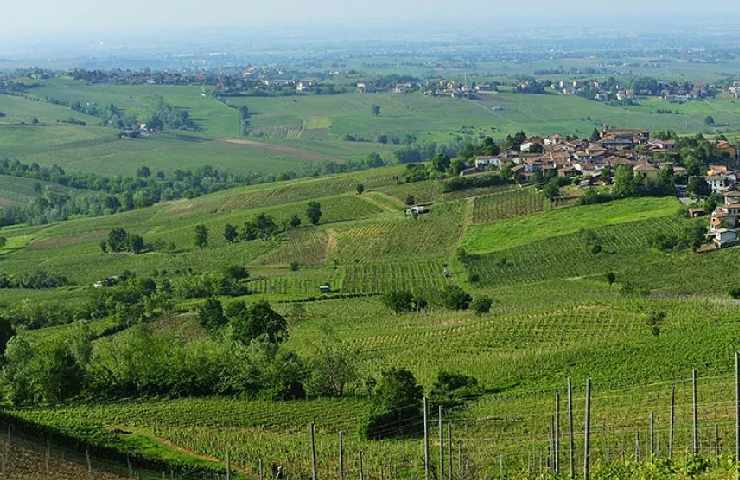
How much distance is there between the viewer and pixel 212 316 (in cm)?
5091

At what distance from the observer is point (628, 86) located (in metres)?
187

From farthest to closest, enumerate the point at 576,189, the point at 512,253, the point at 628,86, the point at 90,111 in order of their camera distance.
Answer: the point at 628,86, the point at 90,111, the point at 576,189, the point at 512,253

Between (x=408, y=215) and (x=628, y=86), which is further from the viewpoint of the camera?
(x=628, y=86)

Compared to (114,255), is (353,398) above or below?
above

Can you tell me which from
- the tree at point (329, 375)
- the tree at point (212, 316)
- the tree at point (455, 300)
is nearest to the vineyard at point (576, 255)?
the tree at point (455, 300)

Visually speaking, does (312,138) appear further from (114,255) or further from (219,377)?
(219,377)

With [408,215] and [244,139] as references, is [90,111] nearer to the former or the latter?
[244,139]

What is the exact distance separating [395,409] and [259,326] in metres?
14.6

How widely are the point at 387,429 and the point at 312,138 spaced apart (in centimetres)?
12383

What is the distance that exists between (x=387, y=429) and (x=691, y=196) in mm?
47114

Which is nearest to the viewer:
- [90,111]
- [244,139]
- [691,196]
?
[691,196]

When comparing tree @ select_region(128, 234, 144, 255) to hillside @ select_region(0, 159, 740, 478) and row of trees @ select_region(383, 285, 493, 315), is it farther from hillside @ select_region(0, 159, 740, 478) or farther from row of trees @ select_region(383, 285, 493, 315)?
row of trees @ select_region(383, 285, 493, 315)

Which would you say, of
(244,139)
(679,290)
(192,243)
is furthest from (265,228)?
(244,139)

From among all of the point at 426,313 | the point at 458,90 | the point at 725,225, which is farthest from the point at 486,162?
the point at 458,90
